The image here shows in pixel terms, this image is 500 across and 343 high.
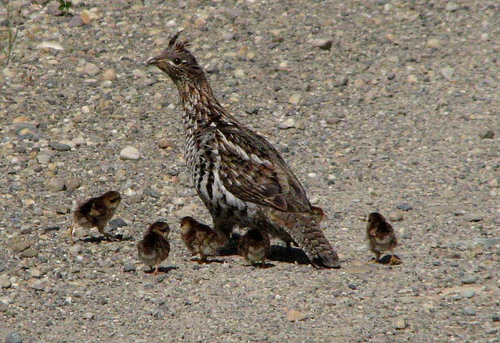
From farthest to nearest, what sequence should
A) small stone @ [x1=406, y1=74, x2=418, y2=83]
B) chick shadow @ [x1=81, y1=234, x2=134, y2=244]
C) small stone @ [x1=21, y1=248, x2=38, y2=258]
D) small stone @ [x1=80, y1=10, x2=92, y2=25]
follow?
small stone @ [x1=80, y1=10, x2=92, y2=25]
small stone @ [x1=406, y1=74, x2=418, y2=83]
chick shadow @ [x1=81, y1=234, x2=134, y2=244]
small stone @ [x1=21, y1=248, x2=38, y2=258]

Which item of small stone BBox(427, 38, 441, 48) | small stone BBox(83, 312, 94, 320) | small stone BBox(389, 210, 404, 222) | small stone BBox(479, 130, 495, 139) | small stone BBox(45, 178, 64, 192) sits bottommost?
small stone BBox(83, 312, 94, 320)

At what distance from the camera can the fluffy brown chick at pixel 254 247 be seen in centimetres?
883

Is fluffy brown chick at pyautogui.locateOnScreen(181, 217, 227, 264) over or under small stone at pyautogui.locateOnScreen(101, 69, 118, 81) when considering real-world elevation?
under

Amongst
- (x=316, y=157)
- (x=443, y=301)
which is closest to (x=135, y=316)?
(x=443, y=301)

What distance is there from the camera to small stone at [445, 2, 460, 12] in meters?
16.0

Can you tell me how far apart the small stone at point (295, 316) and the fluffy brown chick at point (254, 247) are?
1024 millimetres

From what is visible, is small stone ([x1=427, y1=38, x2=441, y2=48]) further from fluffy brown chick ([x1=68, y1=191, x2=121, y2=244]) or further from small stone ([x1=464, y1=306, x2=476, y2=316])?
small stone ([x1=464, y1=306, x2=476, y2=316])

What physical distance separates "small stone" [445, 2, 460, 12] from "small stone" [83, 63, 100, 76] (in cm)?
627

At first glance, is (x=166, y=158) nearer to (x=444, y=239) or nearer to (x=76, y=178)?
(x=76, y=178)

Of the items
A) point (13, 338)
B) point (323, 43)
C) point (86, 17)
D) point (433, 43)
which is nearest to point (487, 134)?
point (433, 43)

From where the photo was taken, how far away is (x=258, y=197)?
917cm

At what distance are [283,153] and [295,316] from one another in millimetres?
4318

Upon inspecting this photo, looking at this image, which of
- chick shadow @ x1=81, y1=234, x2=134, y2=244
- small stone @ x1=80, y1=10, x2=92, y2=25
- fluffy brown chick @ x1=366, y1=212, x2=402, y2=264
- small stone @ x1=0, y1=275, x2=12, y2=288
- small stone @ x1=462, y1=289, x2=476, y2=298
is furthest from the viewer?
small stone @ x1=80, y1=10, x2=92, y2=25

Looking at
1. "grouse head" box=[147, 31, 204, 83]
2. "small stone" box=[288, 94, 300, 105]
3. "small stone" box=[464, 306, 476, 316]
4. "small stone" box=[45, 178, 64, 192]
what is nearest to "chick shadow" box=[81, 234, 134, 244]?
"small stone" box=[45, 178, 64, 192]
